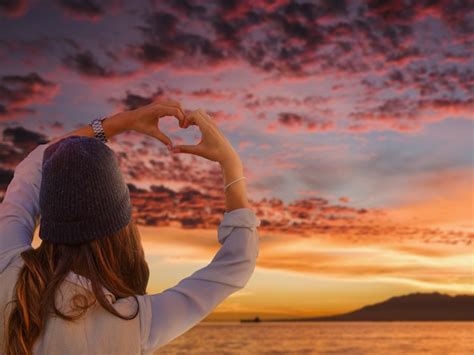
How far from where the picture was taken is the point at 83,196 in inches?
67.3

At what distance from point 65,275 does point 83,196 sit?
0.20 m

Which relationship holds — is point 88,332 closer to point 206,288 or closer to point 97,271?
point 97,271

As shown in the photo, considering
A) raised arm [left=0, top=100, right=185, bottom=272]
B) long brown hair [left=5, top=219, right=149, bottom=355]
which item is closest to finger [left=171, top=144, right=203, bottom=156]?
raised arm [left=0, top=100, right=185, bottom=272]

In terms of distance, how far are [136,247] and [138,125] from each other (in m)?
0.50

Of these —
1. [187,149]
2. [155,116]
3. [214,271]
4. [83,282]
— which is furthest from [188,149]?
[83,282]

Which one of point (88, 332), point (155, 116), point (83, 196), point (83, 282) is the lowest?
point (88, 332)

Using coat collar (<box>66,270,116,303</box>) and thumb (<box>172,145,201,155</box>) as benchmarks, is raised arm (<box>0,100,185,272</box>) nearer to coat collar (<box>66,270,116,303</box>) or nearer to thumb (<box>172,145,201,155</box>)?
thumb (<box>172,145,201,155</box>)

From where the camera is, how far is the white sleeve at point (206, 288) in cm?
168

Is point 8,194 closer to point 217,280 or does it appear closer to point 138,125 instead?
point 138,125

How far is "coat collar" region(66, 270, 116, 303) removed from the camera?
162cm

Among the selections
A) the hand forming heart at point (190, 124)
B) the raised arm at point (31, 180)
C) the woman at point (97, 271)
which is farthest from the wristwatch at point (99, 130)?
the woman at point (97, 271)

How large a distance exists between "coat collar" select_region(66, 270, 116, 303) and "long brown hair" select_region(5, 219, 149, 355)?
1 centimetres

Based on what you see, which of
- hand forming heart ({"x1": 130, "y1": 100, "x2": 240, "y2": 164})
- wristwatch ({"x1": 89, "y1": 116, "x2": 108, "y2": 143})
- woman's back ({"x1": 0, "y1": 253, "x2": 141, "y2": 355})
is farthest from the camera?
wristwatch ({"x1": 89, "y1": 116, "x2": 108, "y2": 143})

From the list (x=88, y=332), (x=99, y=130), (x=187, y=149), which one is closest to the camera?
(x=88, y=332)
